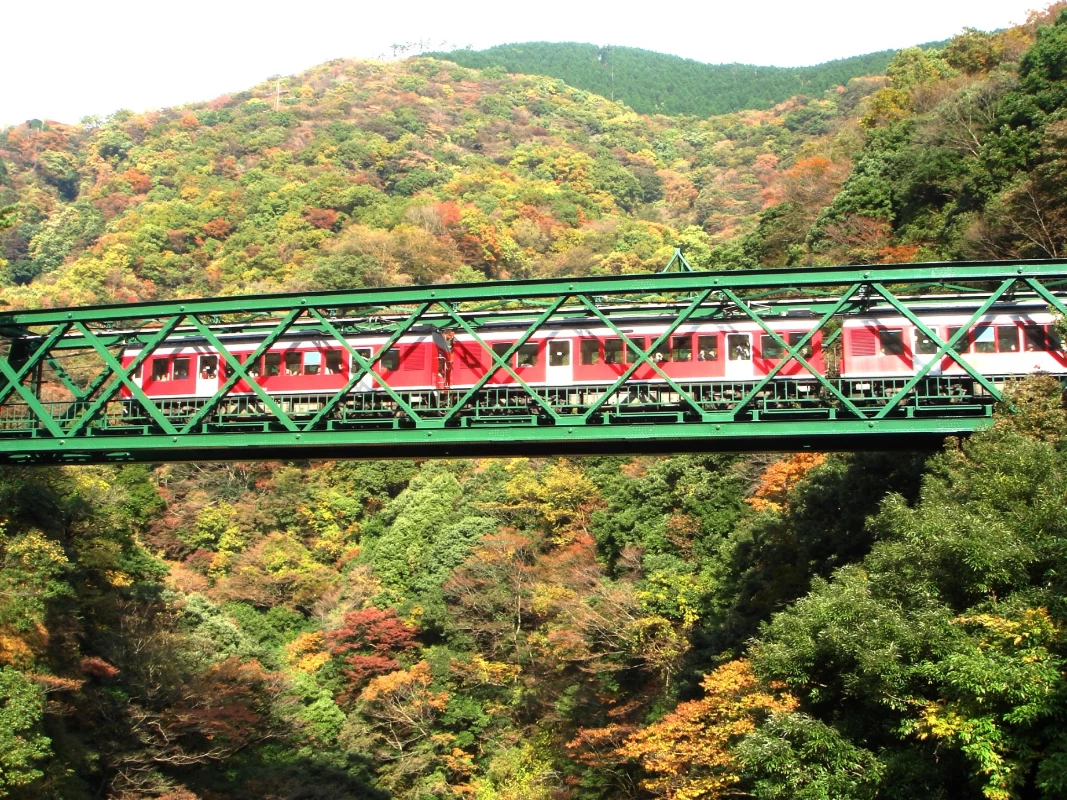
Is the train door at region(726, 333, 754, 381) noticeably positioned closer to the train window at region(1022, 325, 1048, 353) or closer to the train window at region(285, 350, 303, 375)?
the train window at region(1022, 325, 1048, 353)

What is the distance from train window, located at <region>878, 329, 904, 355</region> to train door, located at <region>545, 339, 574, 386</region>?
244 inches

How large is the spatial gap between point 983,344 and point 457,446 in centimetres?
1013

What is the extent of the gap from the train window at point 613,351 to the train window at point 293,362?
6.93 m

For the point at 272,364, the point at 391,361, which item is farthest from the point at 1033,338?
the point at 272,364

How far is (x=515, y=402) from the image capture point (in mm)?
26062

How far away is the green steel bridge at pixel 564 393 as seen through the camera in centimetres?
2073

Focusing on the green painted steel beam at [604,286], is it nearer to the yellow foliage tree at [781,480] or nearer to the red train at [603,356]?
the red train at [603,356]

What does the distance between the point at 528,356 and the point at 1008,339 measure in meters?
9.51

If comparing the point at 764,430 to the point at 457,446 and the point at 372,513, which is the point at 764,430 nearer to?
the point at 457,446

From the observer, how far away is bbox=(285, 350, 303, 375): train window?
26766 millimetres

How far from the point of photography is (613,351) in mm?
25141

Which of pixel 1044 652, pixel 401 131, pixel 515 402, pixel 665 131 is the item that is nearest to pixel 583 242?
pixel 401 131

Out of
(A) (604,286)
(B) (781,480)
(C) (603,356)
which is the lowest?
(B) (781,480)

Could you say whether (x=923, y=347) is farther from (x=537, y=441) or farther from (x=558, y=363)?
(x=537, y=441)
